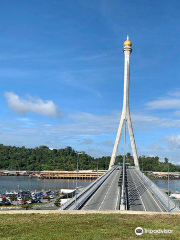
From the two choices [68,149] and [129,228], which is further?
[68,149]

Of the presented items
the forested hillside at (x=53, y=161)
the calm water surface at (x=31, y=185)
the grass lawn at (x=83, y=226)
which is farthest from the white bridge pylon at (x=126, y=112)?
the forested hillside at (x=53, y=161)

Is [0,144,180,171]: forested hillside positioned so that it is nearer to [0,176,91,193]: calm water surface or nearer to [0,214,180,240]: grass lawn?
[0,176,91,193]: calm water surface

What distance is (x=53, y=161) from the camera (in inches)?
6978

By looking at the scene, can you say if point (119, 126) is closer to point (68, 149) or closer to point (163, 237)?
point (163, 237)

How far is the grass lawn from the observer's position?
1493 cm

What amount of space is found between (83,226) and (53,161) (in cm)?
16237

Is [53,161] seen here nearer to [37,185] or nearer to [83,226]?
[37,185]

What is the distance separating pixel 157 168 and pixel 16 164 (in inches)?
2865

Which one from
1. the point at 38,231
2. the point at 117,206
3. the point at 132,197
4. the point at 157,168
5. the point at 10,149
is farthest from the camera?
the point at 10,149

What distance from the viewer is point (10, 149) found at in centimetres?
19625

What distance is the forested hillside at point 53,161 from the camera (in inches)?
6565

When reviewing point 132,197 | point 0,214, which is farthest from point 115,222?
point 132,197

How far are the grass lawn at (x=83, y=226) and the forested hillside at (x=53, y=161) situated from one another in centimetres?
13917

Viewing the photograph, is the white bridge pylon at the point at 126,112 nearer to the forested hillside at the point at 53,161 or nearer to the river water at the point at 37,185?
the river water at the point at 37,185
